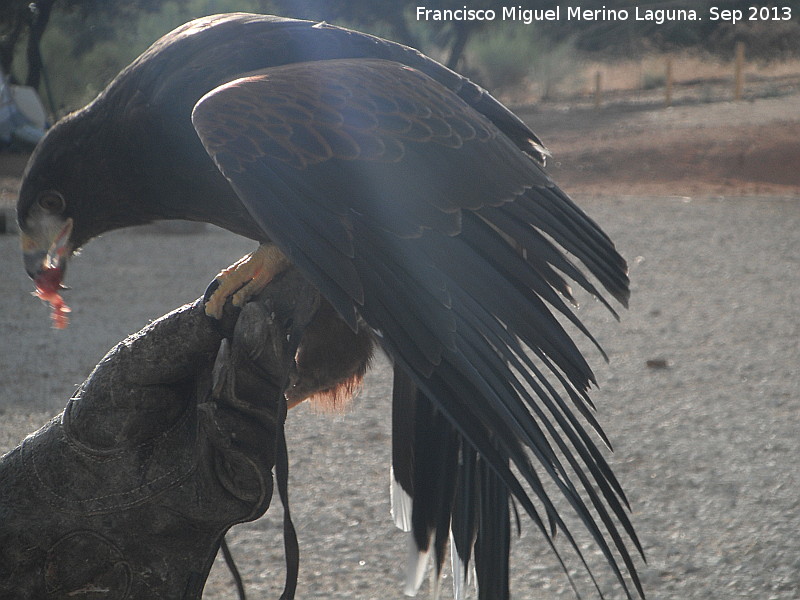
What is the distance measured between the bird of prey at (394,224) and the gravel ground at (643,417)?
35.6 inches

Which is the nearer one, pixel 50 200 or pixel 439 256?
pixel 439 256

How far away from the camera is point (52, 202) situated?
8.16ft

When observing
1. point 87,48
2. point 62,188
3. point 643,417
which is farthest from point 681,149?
point 62,188

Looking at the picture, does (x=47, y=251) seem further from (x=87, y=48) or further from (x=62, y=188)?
(x=87, y=48)

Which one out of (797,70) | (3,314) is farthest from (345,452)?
(797,70)

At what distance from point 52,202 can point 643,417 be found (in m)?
2.97

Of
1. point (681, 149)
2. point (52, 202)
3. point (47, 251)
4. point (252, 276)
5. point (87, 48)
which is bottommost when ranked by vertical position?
point (252, 276)

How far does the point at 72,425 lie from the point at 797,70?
2586 centimetres

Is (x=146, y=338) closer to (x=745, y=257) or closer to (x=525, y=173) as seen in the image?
(x=525, y=173)

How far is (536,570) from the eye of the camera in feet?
10.1

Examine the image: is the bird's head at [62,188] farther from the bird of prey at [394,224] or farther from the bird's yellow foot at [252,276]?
the bird's yellow foot at [252,276]

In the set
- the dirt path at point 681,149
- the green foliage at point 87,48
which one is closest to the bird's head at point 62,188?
the dirt path at point 681,149

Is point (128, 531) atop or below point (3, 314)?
below

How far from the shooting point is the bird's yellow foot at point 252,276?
2066 millimetres
